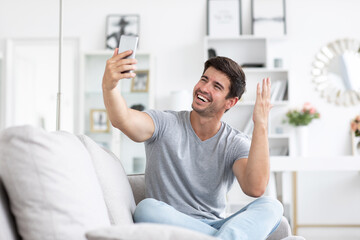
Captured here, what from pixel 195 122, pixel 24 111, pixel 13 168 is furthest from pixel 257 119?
pixel 24 111

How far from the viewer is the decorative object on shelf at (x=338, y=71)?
4.95 metres

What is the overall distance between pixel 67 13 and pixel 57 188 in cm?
432

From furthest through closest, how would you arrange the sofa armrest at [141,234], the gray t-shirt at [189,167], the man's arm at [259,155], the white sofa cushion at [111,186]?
the gray t-shirt at [189,167], the man's arm at [259,155], the white sofa cushion at [111,186], the sofa armrest at [141,234]

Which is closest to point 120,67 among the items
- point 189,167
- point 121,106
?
point 121,106

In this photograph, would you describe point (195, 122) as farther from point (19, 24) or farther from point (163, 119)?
point (19, 24)

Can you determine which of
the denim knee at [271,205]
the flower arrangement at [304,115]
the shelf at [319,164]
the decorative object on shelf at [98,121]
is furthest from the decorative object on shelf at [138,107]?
the denim knee at [271,205]

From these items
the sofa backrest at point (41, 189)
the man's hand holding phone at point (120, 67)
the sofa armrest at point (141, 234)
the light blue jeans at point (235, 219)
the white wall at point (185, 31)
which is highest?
the white wall at point (185, 31)

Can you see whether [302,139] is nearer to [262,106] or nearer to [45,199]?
[262,106]

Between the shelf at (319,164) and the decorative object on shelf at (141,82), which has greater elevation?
the decorative object on shelf at (141,82)

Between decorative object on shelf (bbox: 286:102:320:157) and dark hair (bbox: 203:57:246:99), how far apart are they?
101 inches

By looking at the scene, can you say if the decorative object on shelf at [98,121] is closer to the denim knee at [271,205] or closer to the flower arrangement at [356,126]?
the flower arrangement at [356,126]

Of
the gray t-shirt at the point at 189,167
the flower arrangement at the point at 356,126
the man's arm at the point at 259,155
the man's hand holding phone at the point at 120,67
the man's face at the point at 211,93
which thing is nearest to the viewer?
the man's hand holding phone at the point at 120,67

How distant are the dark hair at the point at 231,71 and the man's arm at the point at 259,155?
Result: 282 mm

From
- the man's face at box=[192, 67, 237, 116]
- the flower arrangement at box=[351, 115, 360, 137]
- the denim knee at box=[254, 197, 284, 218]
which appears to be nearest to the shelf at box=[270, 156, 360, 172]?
the flower arrangement at box=[351, 115, 360, 137]
